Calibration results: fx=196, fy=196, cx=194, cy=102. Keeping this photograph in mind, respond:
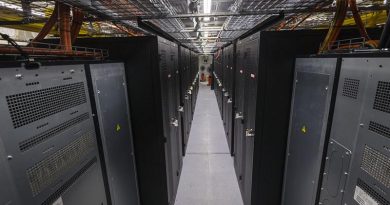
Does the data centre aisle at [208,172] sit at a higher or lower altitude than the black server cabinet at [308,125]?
lower

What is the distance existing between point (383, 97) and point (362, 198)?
1.73 feet

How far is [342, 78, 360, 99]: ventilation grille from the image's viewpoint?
1.07 meters

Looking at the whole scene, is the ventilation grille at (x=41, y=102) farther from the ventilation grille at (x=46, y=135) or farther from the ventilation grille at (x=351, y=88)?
the ventilation grille at (x=351, y=88)

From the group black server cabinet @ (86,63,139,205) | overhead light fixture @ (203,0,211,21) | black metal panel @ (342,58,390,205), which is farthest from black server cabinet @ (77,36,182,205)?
black metal panel @ (342,58,390,205)

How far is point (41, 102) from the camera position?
36.2 inches

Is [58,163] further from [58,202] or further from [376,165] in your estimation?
[376,165]

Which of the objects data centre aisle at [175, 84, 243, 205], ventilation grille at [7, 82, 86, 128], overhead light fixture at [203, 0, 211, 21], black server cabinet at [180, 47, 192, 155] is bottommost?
data centre aisle at [175, 84, 243, 205]

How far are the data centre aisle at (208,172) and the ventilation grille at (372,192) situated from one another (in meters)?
2.00

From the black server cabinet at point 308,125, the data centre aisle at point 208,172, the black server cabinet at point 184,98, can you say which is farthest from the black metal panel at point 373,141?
the black server cabinet at point 184,98

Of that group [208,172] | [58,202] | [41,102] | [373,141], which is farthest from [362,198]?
[208,172]

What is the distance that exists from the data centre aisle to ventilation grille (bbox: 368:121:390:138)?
2225mm

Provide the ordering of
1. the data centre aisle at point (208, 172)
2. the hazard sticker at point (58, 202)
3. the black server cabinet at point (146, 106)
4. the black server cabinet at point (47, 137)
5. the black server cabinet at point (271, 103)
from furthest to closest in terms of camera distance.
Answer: the data centre aisle at point (208, 172) < the black server cabinet at point (146, 106) < the black server cabinet at point (271, 103) < the hazard sticker at point (58, 202) < the black server cabinet at point (47, 137)

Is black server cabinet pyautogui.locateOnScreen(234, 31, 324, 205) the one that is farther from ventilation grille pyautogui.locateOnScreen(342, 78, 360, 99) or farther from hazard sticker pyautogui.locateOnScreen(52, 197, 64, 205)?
hazard sticker pyautogui.locateOnScreen(52, 197, 64, 205)

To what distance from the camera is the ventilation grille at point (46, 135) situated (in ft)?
2.70
